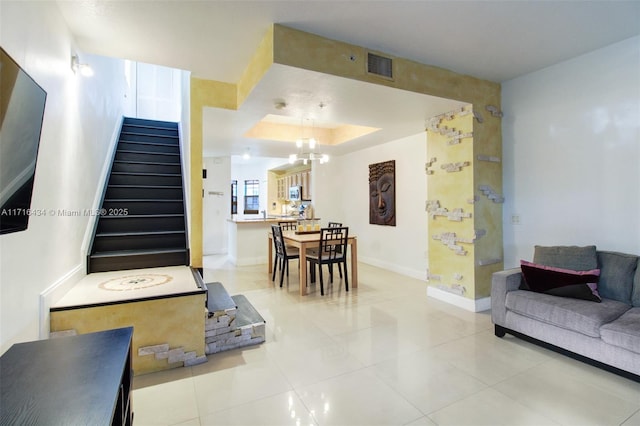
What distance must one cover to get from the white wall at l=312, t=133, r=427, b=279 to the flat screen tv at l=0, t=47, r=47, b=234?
4.69 meters

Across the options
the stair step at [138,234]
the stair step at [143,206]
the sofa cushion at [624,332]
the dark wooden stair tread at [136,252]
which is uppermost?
the stair step at [143,206]

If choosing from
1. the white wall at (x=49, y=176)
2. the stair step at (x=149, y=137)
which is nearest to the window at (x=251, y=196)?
the stair step at (x=149, y=137)

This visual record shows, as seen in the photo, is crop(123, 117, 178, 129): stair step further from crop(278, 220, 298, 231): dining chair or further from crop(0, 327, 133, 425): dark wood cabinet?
crop(0, 327, 133, 425): dark wood cabinet

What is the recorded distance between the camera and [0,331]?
148 centimetres

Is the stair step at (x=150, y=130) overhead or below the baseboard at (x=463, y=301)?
overhead

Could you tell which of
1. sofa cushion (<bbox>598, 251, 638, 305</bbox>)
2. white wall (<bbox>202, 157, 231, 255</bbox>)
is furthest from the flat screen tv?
white wall (<bbox>202, 157, 231, 255</bbox>)

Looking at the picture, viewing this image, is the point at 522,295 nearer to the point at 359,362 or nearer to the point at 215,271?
the point at 359,362

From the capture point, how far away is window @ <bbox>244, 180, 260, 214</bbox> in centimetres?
1233

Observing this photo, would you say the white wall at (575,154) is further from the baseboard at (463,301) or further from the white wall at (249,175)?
the white wall at (249,175)

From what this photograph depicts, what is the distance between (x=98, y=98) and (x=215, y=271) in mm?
3308

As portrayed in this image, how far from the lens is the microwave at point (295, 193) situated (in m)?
8.52

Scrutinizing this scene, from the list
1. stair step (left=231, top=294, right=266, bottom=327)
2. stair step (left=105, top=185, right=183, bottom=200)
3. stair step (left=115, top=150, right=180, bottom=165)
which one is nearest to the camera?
stair step (left=231, top=294, right=266, bottom=327)

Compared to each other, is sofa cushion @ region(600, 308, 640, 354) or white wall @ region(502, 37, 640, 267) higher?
white wall @ region(502, 37, 640, 267)

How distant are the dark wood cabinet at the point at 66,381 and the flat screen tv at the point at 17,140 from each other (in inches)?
23.2
